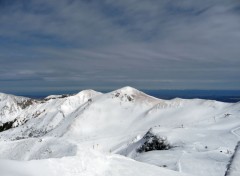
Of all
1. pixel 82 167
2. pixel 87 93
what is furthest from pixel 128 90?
pixel 82 167

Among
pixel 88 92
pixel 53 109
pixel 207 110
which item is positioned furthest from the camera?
pixel 88 92

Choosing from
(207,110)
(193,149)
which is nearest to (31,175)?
(193,149)

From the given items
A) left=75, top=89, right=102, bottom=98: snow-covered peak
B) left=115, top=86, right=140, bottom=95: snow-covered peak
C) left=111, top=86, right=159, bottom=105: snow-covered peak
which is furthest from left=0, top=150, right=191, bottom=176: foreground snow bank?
left=75, top=89, right=102, bottom=98: snow-covered peak

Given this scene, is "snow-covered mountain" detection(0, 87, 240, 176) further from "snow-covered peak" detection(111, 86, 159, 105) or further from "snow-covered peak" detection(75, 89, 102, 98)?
"snow-covered peak" detection(75, 89, 102, 98)

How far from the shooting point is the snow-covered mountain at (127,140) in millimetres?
15750

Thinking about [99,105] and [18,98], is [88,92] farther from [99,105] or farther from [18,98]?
[18,98]

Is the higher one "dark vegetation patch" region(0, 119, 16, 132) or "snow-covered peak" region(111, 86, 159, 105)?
"snow-covered peak" region(111, 86, 159, 105)

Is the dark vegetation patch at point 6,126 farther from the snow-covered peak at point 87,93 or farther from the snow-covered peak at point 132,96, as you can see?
the snow-covered peak at point 132,96

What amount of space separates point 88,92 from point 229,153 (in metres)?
90.3

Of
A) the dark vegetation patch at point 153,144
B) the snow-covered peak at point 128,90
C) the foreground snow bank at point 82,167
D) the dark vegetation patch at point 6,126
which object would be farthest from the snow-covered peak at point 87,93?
the foreground snow bank at point 82,167

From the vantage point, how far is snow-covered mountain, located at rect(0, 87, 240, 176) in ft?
51.7

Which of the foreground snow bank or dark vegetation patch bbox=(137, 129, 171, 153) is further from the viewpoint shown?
dark vegetation patch bbox=(137, 129, 171, 153)

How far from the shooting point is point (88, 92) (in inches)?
4535

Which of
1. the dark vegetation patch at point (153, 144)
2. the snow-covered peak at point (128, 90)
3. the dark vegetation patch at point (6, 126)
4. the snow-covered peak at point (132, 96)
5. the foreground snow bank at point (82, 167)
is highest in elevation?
the snow-covered peak at point (128, 90)
